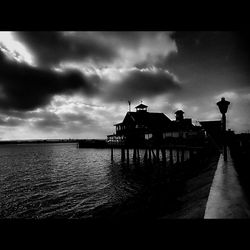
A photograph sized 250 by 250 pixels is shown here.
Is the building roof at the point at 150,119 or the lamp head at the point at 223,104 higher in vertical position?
the building roof at the point at 150,119

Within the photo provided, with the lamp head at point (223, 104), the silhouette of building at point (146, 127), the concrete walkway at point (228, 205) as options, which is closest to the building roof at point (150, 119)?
the silhouette of building at point (146, 127)

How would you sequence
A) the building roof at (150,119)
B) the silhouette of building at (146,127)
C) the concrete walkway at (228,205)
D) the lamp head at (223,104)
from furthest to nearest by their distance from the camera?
the building roof at (150,119)
the silhouette of building at (146,127)
the lamp head at (223,104)
the concrete walkway at (228,205)

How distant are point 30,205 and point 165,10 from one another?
13679 millimetres

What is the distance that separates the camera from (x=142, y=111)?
42.0 meters

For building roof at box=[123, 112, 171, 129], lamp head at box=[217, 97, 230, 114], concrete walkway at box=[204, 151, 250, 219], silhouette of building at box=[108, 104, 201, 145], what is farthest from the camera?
building roof at box=[123, 112, 171, 129]

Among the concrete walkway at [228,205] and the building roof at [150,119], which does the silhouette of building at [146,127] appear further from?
the concrete walkway at [228,205]

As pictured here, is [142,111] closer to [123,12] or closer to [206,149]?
[206,149]

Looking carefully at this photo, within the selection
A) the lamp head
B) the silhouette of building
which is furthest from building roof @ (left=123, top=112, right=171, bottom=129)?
the lamp head

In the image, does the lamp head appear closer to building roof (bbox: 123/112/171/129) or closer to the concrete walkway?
the concrete walkway

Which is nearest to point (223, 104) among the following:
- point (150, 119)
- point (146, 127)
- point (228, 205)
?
point (228, 205)

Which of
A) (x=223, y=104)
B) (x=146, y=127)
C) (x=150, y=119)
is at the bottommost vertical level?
(x=223, y=104)

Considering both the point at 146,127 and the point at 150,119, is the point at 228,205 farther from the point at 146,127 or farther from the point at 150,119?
the point at 150,119

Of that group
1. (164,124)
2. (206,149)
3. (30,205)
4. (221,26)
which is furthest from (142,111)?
(221,26)

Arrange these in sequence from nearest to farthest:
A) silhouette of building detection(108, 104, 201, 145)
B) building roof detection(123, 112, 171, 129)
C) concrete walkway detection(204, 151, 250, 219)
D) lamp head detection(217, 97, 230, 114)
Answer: concrete walkway detection(204, 151, 250, 219)
lamp head detection(217, 97, 230, 114)
silhouette of building detection(108, 104, 201, 145)
building roof detection(123, 112, 171, 129)
